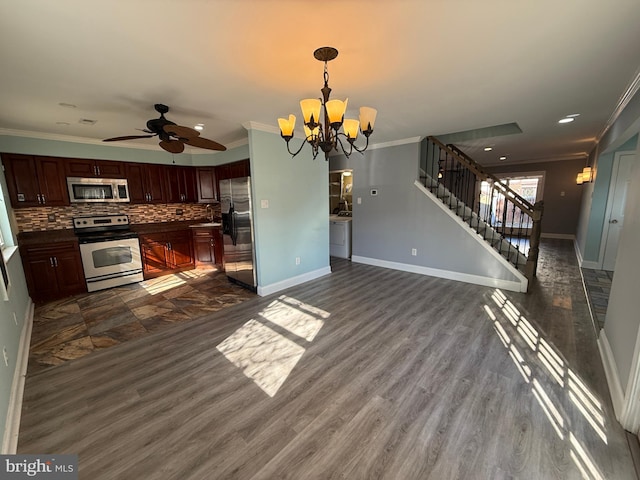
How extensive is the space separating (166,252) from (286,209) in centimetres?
251

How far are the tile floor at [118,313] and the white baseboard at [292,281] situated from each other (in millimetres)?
235

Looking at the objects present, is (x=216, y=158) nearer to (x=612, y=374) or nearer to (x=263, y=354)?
(x=263, y=354)

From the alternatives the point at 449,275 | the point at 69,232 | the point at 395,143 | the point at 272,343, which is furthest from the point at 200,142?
the point at 449,275

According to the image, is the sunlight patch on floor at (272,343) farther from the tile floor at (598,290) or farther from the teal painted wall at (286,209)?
the tile floor at (598,290)

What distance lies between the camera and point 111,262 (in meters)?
4.18

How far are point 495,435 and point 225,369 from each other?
1953mm

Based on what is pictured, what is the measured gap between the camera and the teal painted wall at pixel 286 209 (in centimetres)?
364

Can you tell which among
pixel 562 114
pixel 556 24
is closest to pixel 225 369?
pixel 556 24

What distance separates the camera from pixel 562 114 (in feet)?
→ 10.5

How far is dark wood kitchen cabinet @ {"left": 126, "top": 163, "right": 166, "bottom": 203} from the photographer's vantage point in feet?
15.0

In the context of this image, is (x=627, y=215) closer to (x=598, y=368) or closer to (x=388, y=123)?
(x=598, y=368)

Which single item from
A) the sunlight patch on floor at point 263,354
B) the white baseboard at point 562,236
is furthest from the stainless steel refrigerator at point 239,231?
the white baseboard at point 562,236

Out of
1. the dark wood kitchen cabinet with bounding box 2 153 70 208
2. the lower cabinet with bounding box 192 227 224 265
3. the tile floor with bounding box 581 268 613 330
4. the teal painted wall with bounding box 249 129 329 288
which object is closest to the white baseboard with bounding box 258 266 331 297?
the teal painted wall with bounding box 249 129 329 288

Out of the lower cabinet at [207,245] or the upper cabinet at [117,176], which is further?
the lower cabinet at [207,245]
